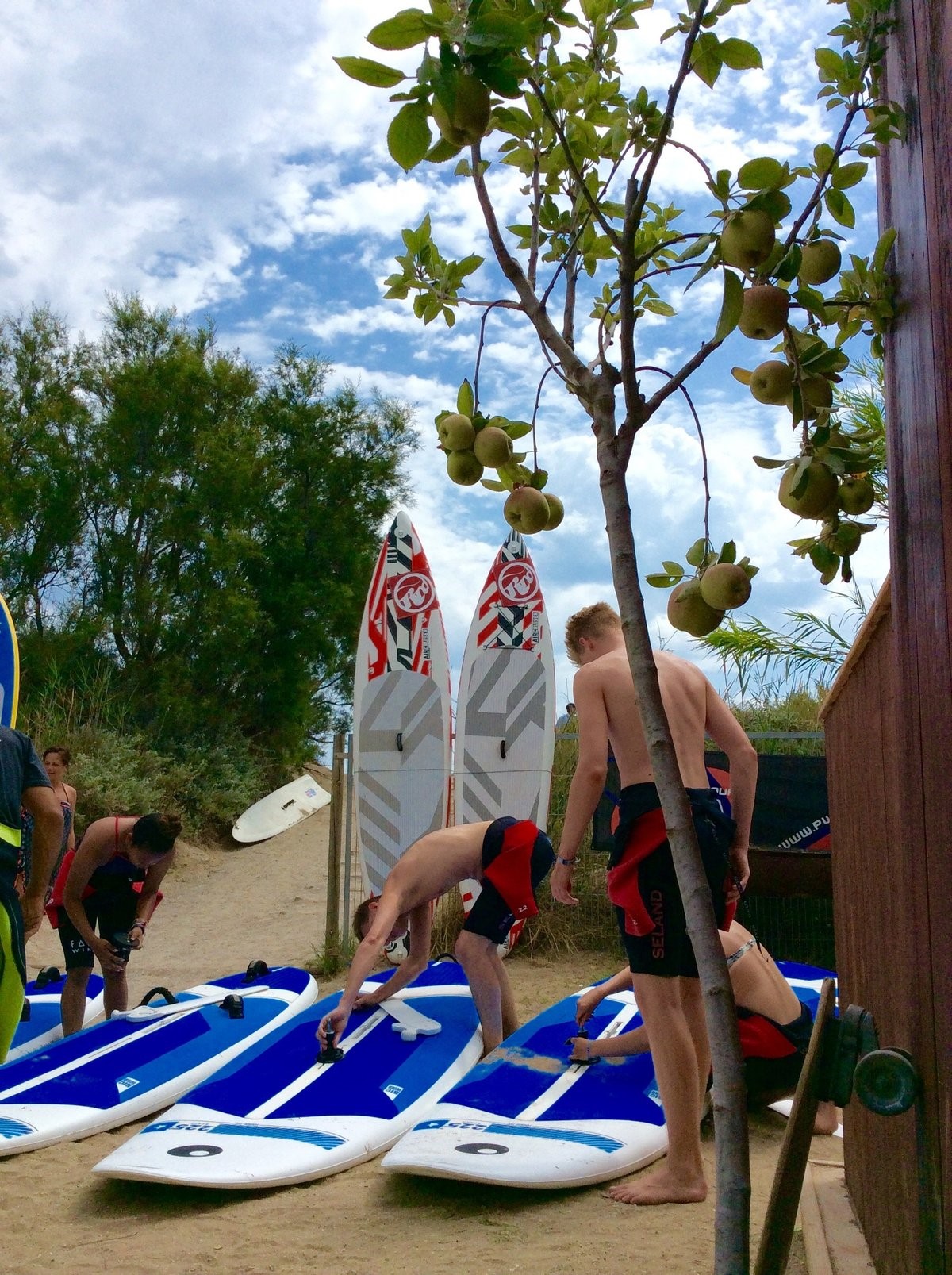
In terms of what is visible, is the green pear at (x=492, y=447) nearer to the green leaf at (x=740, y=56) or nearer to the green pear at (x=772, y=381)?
the green pear at (x=772, y=381)

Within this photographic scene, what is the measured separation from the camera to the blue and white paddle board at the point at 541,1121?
3.02 meters

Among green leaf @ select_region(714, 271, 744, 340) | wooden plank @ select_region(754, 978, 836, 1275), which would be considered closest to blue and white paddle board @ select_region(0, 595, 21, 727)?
wooden plank @ select_region(754, 978, 836, 1275)

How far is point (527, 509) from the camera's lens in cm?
159

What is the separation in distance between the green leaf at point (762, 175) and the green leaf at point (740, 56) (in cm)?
23

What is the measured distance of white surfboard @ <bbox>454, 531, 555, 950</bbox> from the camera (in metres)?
7.22

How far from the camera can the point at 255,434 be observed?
1731 centimetres

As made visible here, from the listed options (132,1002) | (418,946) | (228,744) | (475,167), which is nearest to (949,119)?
(475,167)

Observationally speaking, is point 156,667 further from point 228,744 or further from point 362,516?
point 362,516

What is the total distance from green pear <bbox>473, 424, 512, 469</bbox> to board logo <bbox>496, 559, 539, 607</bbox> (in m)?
6.31

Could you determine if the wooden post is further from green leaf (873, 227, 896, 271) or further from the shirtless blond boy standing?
green leaf (873, 227, 896, 271)

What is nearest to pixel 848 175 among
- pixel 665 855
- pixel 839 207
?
pixel 839 207

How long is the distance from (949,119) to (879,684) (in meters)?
0.97

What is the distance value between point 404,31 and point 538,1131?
3.12 metres

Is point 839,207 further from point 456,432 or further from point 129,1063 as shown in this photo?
point 129,1063
